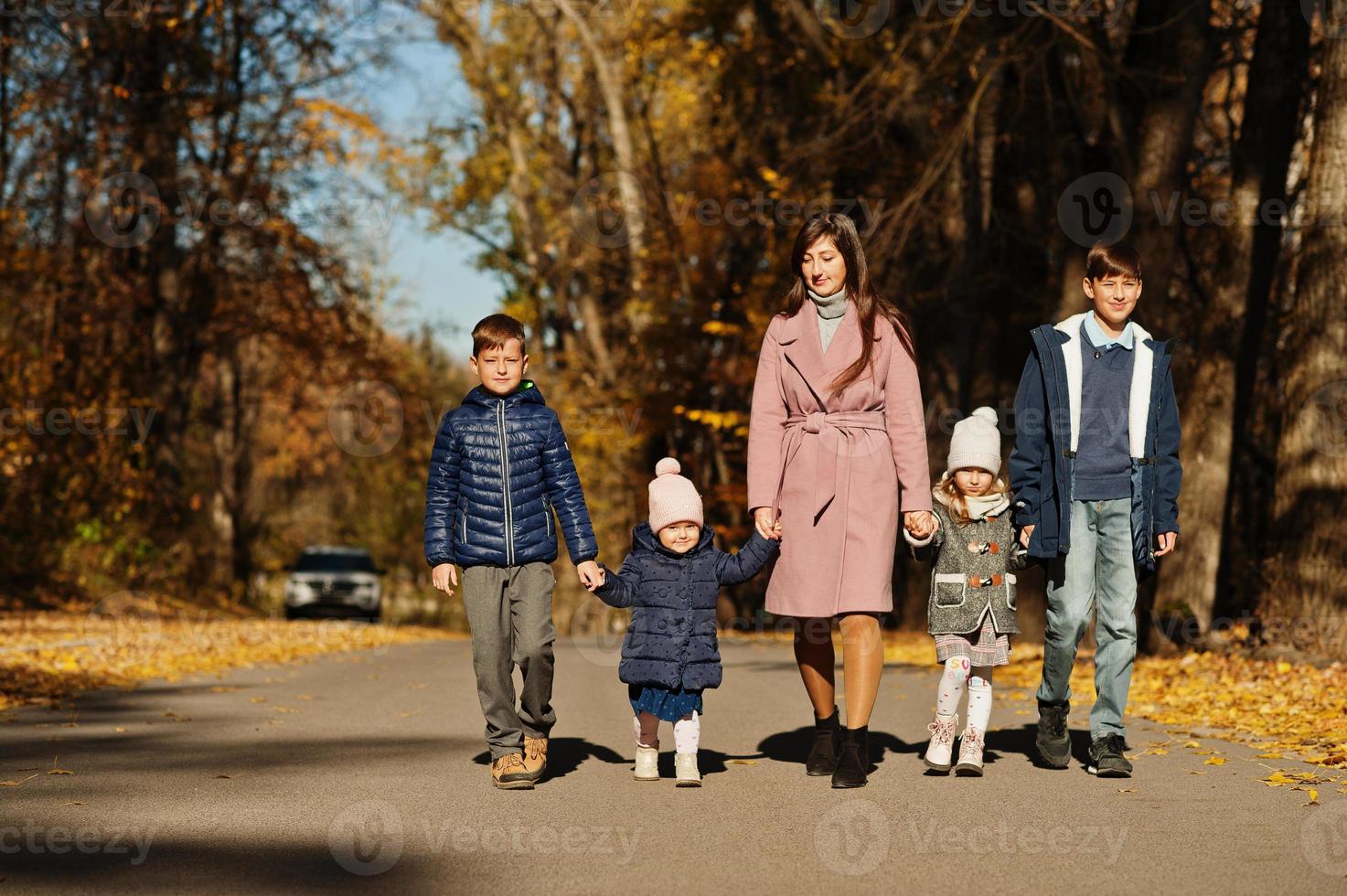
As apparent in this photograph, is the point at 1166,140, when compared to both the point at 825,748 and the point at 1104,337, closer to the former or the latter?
the point at 1104,337

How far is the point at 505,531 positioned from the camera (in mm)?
6680

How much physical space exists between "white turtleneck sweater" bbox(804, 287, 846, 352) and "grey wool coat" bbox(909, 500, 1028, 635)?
95 centimetres

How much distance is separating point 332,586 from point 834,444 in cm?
2835

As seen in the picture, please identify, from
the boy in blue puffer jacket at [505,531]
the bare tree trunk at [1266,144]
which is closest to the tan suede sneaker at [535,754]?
the boy in blue puffer jacket at [505,531]

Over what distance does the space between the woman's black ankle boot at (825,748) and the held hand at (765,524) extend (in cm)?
85

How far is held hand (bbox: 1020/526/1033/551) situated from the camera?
697 centimetres

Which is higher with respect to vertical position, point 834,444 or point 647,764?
point 834,444

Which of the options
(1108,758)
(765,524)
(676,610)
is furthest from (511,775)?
(1108,758)

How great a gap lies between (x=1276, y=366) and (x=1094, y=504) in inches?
647

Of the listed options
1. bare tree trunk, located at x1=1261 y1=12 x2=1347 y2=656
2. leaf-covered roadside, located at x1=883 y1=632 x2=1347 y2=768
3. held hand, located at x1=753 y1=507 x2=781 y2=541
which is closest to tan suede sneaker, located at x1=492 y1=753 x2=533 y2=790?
held hand, located at x1=753 y1=507 x2=781 y2=541

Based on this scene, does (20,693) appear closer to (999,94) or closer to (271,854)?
(271,854)

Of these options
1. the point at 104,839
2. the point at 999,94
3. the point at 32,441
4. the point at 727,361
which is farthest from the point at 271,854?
the point at 727,361

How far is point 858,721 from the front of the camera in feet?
21.8

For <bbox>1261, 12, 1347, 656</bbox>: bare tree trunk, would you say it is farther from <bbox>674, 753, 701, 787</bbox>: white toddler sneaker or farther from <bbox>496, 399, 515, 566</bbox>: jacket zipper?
<bbox>496, 399, 515, 566</bbox>: jacket zipper
